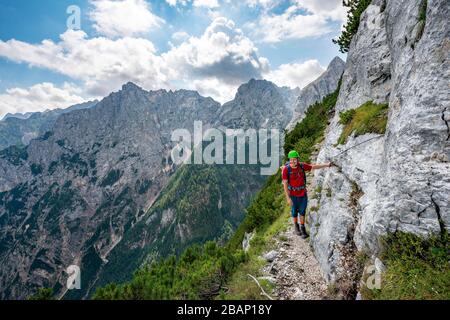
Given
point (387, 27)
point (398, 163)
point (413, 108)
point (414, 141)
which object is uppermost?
point (387, 27)

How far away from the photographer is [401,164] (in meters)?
7.88

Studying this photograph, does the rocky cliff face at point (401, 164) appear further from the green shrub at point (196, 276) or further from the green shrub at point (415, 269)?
the green shrub at point (196, 276)

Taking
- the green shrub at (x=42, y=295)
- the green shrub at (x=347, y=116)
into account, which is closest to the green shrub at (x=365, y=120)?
the green shrub at (x=347, y=116)

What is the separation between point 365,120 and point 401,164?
506 cm

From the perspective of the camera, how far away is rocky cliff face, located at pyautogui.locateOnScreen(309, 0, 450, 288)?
7133 mm

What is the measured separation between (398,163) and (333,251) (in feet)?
12.5

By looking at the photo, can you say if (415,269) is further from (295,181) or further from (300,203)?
(300,203)

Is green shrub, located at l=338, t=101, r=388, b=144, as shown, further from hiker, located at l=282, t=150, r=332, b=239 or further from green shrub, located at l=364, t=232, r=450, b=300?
green shrub, located at l=364, t=232, r=450, b=300

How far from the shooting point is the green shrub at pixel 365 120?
11316 mm

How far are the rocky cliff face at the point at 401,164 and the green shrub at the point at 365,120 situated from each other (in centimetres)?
45
